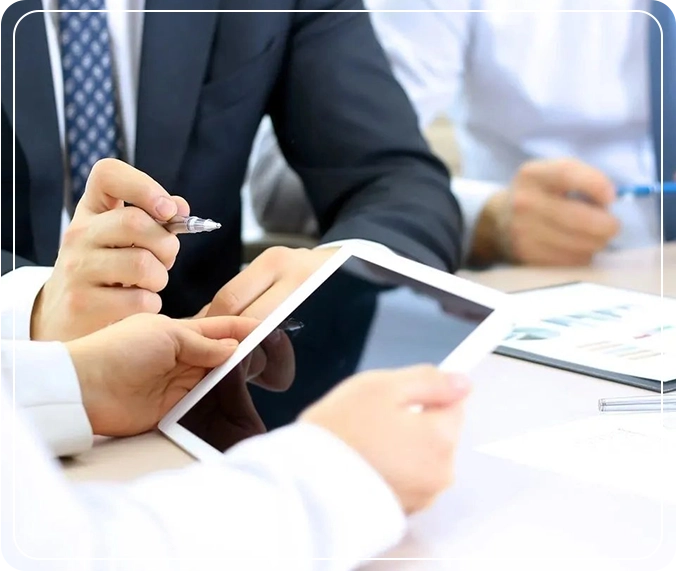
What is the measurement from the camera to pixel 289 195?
44 cm

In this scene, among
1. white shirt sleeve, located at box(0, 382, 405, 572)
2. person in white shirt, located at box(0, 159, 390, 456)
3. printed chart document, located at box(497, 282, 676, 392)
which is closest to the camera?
white shirt sleeve, located at box(0, 382, 405, 572)

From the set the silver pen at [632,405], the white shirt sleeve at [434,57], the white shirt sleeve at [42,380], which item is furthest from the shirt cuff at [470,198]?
the white shirt sleeve at [42,380]

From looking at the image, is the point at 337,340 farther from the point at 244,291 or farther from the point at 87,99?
the point at 87,99

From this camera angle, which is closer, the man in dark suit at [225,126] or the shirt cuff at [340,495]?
the shirt cuff at [340,495]

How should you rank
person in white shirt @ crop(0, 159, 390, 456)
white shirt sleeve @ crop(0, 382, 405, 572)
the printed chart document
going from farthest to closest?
the printed chart document → person in white shirt @ crop(0, 159, 390, 456) → white shirt sleeve @ crop(0, 382, 405, 572)

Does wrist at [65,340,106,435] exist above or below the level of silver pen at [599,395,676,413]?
above

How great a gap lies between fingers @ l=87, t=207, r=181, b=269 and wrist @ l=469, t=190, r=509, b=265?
0.16 m

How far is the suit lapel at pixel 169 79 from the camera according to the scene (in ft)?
1.34

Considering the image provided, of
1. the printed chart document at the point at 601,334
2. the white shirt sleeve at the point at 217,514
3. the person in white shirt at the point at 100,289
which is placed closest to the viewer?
the white shirt sleeve at the point at 217,514

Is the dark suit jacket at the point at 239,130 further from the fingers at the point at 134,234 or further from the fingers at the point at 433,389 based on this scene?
the fingers at the point at 433,389

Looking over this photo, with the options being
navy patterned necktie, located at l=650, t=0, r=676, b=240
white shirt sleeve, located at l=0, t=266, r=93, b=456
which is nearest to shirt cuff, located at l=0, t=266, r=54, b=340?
white shirt sleeve, located at l=0, t=266, r=93, b=456

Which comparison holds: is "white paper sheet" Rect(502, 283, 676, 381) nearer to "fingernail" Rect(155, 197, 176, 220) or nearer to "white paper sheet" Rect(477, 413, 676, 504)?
"white paper sheet" Rect(477, 413, 676, 504)

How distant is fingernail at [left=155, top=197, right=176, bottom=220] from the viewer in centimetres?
37

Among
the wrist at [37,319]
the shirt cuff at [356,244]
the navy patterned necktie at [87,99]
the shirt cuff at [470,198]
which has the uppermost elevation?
the navy patterned necktie at [87,99]
